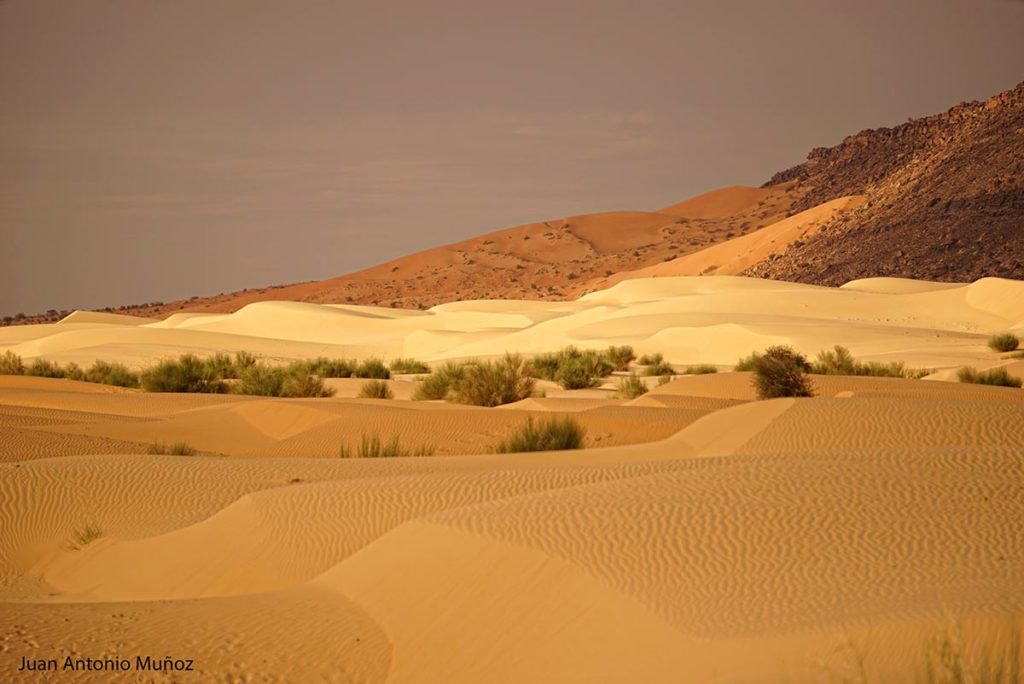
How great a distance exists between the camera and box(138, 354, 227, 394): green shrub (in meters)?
25.0

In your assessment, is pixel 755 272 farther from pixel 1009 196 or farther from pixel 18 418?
pixel 18 418

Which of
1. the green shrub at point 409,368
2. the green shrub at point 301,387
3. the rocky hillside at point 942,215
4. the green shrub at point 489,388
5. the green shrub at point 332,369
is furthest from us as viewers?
the rocky hillside at point 942,215

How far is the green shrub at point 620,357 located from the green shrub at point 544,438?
16918mm

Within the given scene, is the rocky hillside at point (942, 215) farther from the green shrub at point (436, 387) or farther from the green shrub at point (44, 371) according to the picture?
the green shrub at point (44, 371)

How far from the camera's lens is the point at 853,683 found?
381 cm

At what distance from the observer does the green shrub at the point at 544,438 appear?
1338cm

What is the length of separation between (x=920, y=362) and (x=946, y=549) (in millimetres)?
22484

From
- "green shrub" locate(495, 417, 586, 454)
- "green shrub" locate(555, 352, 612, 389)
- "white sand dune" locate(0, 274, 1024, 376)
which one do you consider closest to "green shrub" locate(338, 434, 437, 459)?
"green shrub" locate(495, 417, 586, 454)

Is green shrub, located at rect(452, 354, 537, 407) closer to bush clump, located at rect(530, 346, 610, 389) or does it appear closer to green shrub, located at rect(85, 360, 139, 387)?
bush clump, located at rect(530, 346, 610, 389)

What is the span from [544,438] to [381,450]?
6.80 ft

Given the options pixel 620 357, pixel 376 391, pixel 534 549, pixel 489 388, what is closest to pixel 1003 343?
pixel 620 357

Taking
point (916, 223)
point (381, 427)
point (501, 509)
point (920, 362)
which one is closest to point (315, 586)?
point (501, 509)

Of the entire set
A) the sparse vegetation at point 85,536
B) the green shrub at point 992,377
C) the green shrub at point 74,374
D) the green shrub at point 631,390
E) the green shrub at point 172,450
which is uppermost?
the green shrub at point 74,374

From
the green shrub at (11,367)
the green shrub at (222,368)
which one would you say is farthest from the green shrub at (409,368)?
the green shrub at (11,367)
